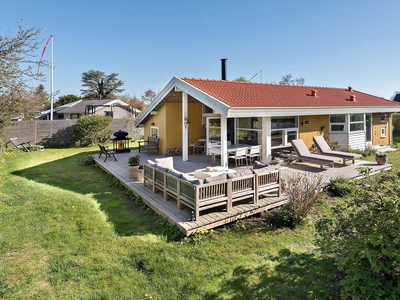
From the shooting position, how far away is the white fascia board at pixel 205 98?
8.28 meters

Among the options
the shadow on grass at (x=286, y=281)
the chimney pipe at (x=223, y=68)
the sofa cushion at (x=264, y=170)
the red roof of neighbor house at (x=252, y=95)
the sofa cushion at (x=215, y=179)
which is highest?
the chimney pipe at (x=223, y=68)

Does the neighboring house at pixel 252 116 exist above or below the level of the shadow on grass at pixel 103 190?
above

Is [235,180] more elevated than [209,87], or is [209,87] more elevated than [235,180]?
[209,87]

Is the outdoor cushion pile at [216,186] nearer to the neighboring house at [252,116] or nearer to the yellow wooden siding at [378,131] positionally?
the neighboring house at [252,116]

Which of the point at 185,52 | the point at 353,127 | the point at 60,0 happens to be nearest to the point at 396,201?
the point at 353,127

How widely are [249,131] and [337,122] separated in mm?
5423

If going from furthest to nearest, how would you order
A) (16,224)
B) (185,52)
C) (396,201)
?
(185,52) < (16,224) < (396,201)

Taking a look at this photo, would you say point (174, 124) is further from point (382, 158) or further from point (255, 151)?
point (382, 158)

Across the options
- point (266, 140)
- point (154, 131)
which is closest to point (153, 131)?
point (154, 131)

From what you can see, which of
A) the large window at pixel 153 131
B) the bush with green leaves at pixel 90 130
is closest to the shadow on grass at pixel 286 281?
the large window at pixel 153 131

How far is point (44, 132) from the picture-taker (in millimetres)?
17328

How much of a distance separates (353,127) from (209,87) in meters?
8.54

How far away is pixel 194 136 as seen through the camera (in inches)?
526

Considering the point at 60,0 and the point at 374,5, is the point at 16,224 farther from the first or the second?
the point at 374,5
